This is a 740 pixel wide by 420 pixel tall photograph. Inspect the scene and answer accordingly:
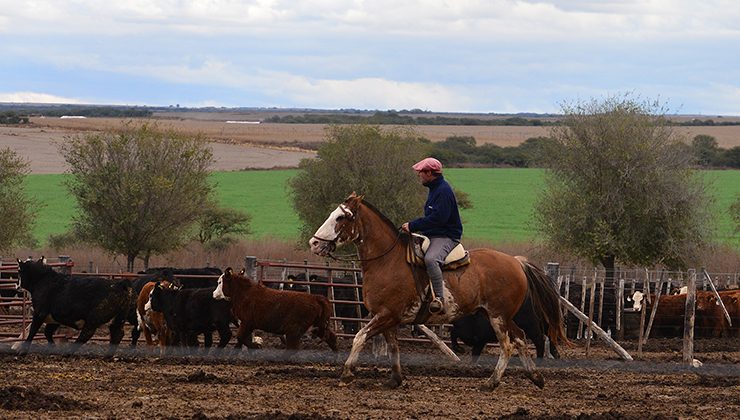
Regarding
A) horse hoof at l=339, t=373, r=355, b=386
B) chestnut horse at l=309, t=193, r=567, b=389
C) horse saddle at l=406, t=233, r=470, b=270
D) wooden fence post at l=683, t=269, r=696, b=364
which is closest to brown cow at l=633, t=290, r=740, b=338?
wooden fence post at l=683, t=269, r=696, b=364

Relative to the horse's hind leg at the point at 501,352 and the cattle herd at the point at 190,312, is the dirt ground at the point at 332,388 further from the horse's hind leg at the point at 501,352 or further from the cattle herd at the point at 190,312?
the cattle herd at the point at 190,312

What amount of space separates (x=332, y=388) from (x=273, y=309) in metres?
3.39

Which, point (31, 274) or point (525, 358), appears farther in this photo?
point (31, 274)

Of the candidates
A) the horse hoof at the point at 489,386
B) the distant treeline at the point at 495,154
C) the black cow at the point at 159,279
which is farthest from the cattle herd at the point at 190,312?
the distant treeline at the point at 495,154

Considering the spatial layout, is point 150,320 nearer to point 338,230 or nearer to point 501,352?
point 338,230

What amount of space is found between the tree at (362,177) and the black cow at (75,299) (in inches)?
1074

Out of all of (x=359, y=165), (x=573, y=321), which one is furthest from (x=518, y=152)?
(x=573, y=321)

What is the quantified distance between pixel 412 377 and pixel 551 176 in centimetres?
2521

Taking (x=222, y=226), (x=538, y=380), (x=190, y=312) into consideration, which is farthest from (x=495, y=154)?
(x=538, y=380)

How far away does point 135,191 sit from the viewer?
132ft

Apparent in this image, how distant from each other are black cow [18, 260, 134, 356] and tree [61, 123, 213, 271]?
24.3m

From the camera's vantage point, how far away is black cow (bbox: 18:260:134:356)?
615 inches

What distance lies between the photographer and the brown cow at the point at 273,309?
15414mm

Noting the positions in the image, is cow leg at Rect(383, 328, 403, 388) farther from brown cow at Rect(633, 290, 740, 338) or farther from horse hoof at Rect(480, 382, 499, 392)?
brown cow at Rect(633, 290, 740, 338)
